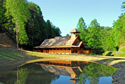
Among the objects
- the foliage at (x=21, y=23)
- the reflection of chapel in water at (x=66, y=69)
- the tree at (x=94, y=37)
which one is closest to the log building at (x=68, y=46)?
the tree at (x=94, y=37)

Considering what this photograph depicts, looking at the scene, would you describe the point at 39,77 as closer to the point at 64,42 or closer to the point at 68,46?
the point at 68,46

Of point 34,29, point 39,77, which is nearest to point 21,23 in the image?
point 34,29

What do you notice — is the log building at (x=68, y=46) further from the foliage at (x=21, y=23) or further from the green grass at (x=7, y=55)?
the green grass at (x=7, y=55)

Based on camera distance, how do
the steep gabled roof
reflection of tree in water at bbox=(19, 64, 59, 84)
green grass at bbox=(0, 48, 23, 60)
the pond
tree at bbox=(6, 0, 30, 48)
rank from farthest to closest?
the steep gabled roof, tree at bbox=(6, 0, 30, 48), green grass at bbox=(0, 48, 23, 60), the pond, reflection of tree in water at bbox=(19, 64, 59, 84)

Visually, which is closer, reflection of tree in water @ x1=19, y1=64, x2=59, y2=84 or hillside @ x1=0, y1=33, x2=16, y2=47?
reflection of tree in water @ x1=19, y1=64, x2=59, y2=84

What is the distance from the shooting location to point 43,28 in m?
52.4

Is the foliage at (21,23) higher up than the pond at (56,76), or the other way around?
the foliage at (21,23)

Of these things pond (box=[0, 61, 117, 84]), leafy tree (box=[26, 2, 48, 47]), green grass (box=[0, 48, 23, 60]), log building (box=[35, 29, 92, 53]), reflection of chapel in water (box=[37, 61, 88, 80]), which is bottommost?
reflection of chapel in water (box=[37, 61, 88, 80])

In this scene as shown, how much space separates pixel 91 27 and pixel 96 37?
430 centimetres

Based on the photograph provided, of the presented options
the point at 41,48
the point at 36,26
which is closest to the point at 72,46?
the point at 41,48

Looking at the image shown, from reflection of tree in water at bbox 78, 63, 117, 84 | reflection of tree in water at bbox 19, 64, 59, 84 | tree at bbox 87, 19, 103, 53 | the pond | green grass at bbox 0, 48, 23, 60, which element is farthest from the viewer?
tree at bbox 87, 19, 103, 53

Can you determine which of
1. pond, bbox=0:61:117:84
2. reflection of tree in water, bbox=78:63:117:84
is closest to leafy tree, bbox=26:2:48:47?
pond, bbox=0:61:117:84

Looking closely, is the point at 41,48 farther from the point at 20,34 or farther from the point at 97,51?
the point at 97,51

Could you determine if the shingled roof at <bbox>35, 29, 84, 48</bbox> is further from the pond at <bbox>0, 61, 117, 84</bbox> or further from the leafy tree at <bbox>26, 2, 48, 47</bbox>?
the pond at <bbox>0, 61, 117, 84</bbox>
